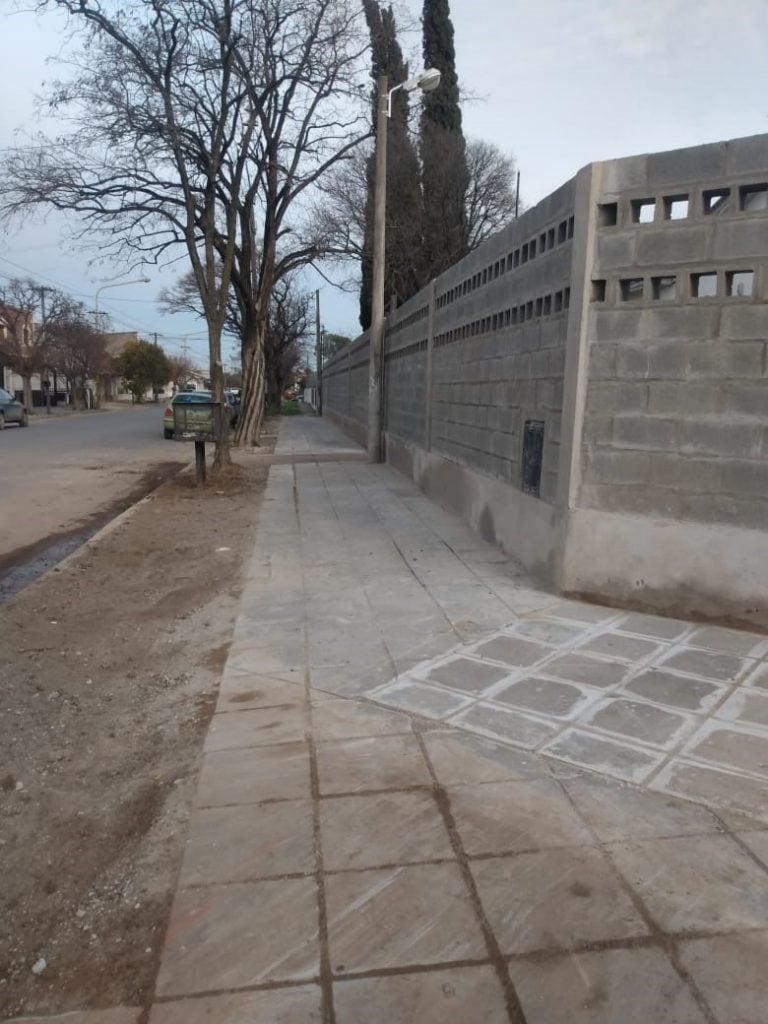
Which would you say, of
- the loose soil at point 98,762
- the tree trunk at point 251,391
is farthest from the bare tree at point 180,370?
the loose soil at point 98,762

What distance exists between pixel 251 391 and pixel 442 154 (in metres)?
12.5

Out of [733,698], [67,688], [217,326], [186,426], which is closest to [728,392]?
[733,698]

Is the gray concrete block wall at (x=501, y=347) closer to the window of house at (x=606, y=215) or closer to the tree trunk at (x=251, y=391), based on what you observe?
the window of house at (x=606, y=215)

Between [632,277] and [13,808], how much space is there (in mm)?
4476

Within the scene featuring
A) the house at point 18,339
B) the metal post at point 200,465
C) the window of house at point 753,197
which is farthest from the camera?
the house at point 18,339

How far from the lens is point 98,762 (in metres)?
3.50

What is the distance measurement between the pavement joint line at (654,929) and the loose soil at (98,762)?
4.59 feet

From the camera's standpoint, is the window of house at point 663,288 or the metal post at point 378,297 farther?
the metal post at point 378,297

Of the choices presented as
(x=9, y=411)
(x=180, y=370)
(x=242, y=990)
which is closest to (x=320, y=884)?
(x=242, y=990)

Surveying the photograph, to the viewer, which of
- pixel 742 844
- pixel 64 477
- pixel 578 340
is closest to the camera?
pixel 742 844

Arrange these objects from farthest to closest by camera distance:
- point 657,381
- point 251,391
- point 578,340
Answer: point 251,391, point 578,340, point 657,381

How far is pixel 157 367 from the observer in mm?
72500

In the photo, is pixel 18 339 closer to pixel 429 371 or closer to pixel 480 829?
pixel 429 371

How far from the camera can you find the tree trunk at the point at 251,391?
70.0 ft
